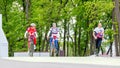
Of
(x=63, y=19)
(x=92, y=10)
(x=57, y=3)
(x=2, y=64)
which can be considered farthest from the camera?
(x=63, y=19)

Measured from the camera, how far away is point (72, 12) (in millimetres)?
49219

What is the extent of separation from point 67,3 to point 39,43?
20.5ft

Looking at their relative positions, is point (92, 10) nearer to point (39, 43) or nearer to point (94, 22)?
point (94, 22)

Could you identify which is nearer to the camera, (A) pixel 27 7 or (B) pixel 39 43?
(A) pixel 27 7

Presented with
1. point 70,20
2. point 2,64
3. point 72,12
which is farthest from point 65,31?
point 2,64

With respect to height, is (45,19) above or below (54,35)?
above

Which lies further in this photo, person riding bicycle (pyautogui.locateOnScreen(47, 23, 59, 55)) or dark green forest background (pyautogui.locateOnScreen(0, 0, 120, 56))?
dark green forest background (pyautogui.locateOnScreen(0, 0, 120, 56))

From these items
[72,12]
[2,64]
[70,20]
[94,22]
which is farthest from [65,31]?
[2,64]

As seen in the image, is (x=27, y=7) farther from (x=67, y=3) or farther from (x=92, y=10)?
(x=92, y=10)

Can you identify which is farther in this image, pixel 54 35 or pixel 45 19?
pixel 45 19

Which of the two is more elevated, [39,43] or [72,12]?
[72,12]

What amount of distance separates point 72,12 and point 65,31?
492 centimetres

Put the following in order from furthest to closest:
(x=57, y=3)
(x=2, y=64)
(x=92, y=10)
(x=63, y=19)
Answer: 1. (x=63, y=19)
2. (x=57, y=3)
3. (x=92, y=10)
4. (x=2, y=64)

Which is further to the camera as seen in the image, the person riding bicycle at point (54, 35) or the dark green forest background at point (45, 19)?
the dark green forest background at point (45, 19)
